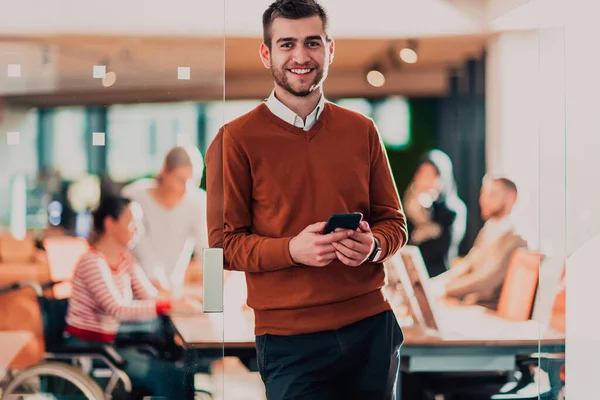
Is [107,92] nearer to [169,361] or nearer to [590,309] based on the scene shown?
[169,361]

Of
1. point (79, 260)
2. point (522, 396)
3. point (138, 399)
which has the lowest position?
point (522, 396)

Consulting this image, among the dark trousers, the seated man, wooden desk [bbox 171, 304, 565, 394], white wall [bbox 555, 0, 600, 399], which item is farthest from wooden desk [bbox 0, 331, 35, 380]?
the seated man

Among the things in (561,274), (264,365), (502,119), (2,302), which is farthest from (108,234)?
(502,119)

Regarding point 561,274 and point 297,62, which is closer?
point 297,62

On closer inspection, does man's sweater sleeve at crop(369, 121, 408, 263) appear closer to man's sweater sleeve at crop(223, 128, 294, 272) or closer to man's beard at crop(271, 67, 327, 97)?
man's beard at crop(271, 67, 327, 97)

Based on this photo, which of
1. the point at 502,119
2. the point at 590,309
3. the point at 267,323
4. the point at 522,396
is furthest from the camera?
the point at 502,119

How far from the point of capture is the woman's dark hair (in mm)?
2222

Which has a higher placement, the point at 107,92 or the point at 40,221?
the point at 107,92

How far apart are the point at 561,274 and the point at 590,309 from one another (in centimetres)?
15

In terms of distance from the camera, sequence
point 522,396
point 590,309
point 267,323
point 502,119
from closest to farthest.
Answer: point 267,323 → point 590,309 → point 522,396 → point 502,119

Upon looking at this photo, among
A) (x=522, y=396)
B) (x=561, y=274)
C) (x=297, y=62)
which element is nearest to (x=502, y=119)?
(x=522, y=396)

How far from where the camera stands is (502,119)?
28.5 feet

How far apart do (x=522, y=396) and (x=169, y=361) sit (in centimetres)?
190

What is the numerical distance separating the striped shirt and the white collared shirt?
55cm
